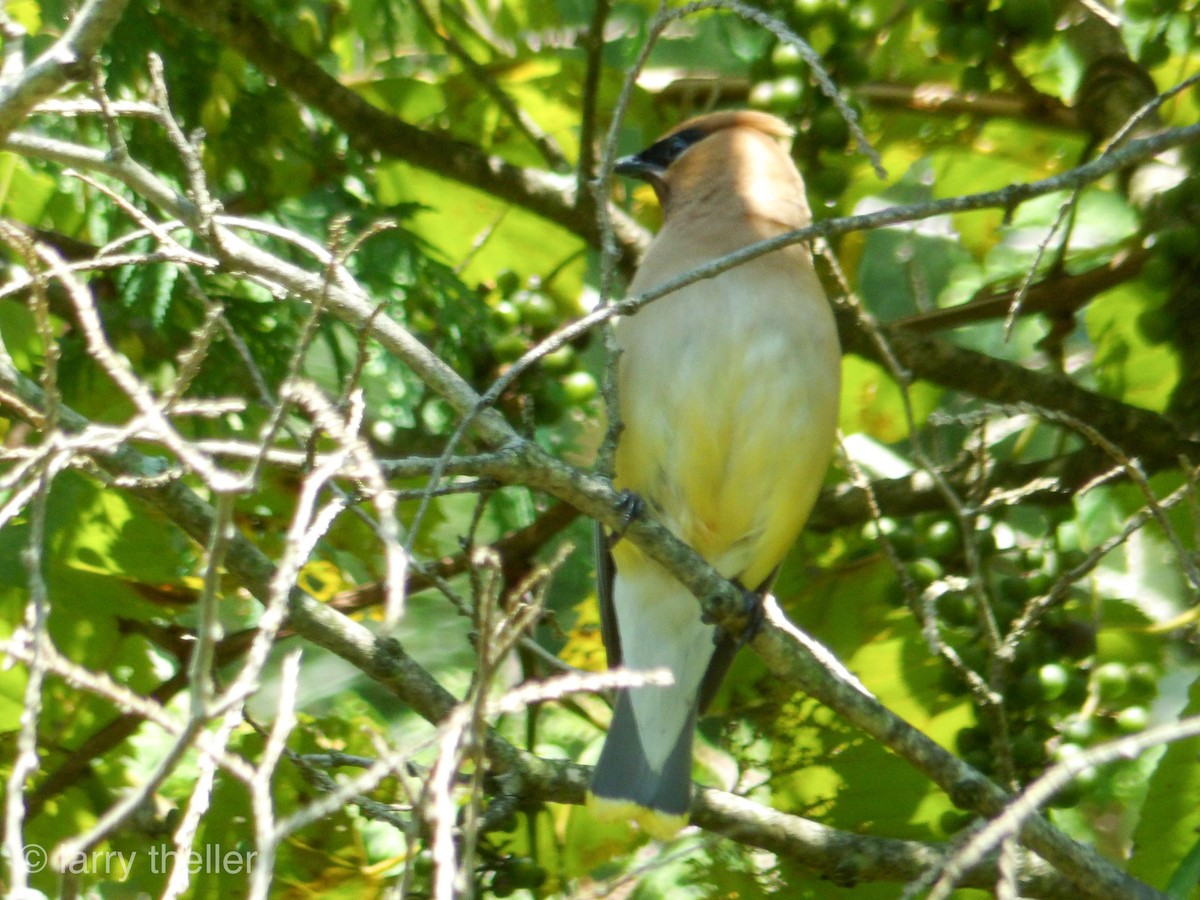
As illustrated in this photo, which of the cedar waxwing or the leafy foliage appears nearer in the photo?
the leafy foliage

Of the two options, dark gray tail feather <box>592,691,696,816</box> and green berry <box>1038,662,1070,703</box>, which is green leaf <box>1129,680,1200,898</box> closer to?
green berry <box>1038,662,1070,703</box>

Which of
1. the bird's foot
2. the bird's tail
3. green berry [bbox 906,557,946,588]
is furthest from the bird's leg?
green berry [bbox 906,557,946,588]

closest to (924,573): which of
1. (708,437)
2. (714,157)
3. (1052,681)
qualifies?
(1052,681)

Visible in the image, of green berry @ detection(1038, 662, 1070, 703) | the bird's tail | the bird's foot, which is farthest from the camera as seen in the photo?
green berry @ detection(1038, 662, 1070, 703)

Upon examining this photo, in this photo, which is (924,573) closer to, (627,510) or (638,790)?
(638,790)

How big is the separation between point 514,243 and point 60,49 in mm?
2718

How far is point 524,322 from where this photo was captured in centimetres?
419

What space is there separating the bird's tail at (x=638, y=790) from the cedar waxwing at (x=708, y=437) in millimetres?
36

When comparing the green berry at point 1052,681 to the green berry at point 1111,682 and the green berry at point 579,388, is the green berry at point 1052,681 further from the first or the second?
the green berry at point 579,388

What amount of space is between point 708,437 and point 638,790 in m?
0.89

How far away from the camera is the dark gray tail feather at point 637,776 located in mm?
3211

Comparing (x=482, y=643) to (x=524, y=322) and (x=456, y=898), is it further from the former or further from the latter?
(x=524, y=322)

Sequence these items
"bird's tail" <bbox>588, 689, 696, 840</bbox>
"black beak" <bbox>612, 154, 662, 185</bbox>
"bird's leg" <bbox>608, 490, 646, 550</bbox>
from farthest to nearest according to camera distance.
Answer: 1. "black beak" <bbox>612, 154, 662, 185</bbox>
2. "bird's tail" <bbox>588, 689, 696, 840</bbox>
3. "bird's leg" <bbox>608, 490, 646, 550</bbox>

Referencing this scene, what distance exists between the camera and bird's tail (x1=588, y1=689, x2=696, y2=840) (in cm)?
318
